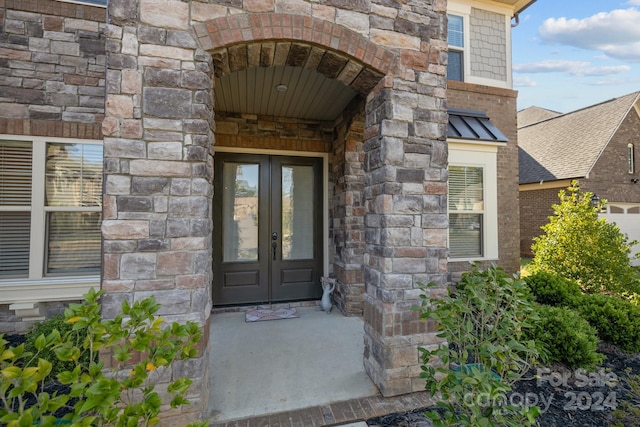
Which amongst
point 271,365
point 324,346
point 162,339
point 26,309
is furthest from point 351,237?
point 26,309

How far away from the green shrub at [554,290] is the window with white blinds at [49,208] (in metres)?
5.56

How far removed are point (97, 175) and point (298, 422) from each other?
3361mm

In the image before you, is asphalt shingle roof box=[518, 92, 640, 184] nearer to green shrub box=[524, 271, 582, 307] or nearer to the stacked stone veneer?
green shrub box=[524, 271, 582, 307]

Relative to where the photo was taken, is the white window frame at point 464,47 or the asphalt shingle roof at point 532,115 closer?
the white window frame at point 464,47

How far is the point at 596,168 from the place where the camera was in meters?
9.04

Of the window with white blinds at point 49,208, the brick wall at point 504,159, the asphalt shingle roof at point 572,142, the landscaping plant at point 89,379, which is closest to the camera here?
the landscaping plant at point 89,379

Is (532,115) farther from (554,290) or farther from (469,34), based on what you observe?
(554,290)

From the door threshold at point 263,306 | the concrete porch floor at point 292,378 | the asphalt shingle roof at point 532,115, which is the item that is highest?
the asphalt shingle roof at point 532,115

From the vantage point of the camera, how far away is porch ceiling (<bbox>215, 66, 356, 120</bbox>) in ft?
10.5

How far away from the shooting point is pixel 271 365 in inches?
112

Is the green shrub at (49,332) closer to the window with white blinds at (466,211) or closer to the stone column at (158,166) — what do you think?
the stone column at (158,166)

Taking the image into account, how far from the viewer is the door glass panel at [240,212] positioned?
456cm

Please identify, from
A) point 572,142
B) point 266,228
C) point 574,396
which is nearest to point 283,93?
point 266,228

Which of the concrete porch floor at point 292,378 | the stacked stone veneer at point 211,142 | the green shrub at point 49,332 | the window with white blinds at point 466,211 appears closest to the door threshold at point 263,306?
the concrete porch floor at point 292,378
